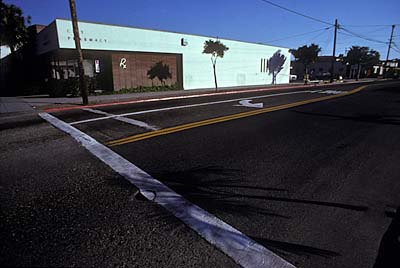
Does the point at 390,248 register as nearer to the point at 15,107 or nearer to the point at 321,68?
the point at 15,107

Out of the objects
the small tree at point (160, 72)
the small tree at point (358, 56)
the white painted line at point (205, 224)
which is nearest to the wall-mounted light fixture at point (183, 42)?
the small tree at point (160, 72)

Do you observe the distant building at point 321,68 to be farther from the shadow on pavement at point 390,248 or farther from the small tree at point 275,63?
the shadow on pavement at point 390,248

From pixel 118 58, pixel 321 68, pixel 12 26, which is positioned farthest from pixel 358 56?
pixel 12 26

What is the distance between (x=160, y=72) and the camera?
24406 mm

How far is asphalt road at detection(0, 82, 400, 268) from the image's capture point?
2.29 meters

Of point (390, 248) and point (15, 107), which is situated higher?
point (15, 107)

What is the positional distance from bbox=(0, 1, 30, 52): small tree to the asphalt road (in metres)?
22.5

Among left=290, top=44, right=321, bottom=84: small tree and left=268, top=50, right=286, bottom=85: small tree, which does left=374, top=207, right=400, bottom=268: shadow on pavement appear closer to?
left=268, top=50, right=286, bottom=85: small tree

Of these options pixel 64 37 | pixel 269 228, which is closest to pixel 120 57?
pixel 64 37

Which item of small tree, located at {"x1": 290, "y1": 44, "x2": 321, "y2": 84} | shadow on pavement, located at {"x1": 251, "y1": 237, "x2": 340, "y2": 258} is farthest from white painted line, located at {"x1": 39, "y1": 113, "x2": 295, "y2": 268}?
small tree, located at {"x1": 290, "y1": 44, "x2": 321, "y2": 84}

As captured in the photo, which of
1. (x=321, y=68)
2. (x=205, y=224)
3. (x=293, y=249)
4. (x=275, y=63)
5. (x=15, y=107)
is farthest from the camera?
(x=321, y=68)

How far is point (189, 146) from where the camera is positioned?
18.1 ft

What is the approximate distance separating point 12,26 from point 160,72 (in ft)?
46.3

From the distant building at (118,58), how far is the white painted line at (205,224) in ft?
59.4
